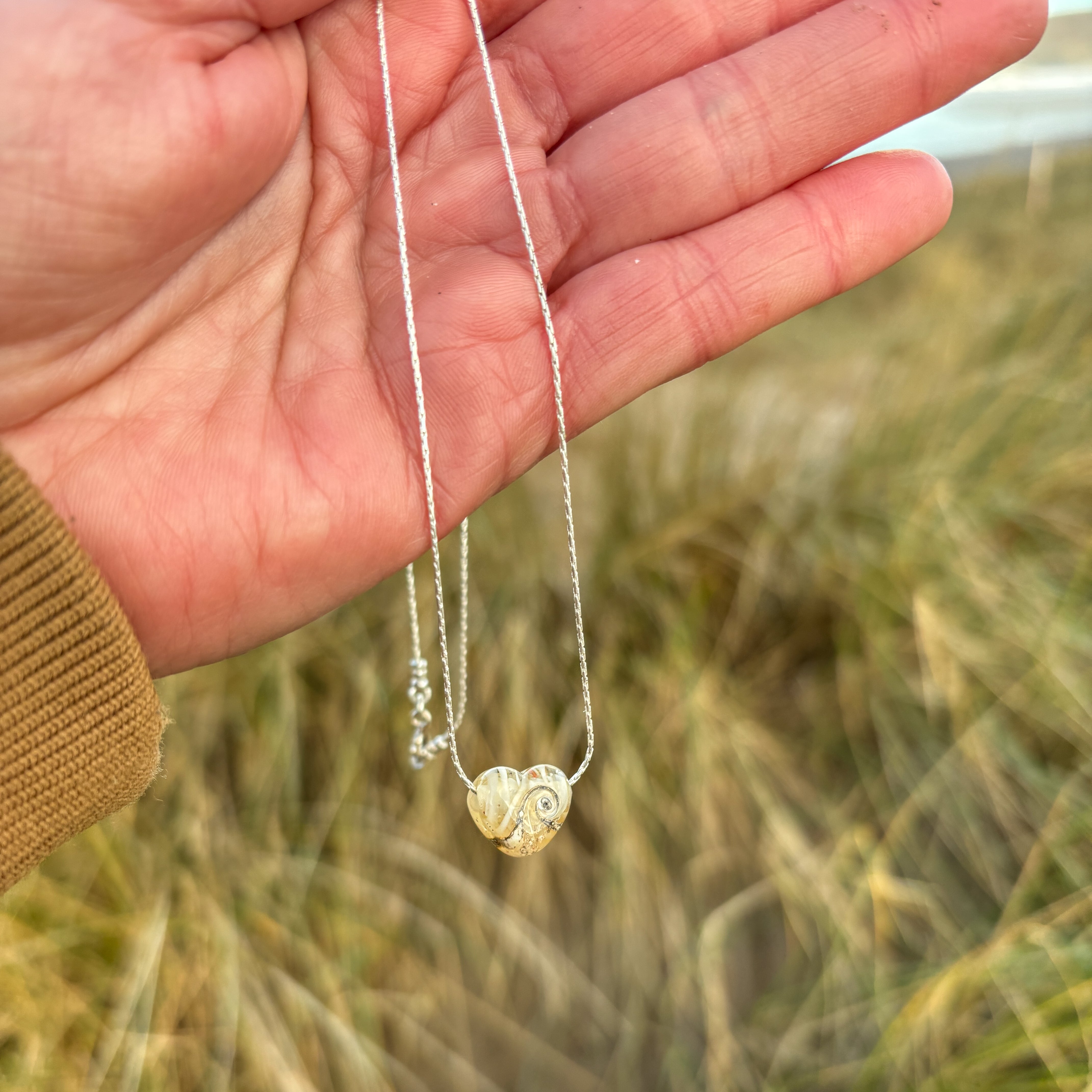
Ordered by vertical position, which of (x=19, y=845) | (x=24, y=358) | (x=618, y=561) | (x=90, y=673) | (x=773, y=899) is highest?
(x=24, y=358)

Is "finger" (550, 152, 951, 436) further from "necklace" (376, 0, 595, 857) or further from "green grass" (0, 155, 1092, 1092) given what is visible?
"green grass" (0, 155, 1092, 1092)

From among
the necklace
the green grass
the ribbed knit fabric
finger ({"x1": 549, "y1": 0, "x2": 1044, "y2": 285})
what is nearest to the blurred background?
the green grass

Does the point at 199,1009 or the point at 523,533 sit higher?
the point at 523,533

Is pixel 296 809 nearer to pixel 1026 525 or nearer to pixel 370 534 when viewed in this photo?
pixel 370 534

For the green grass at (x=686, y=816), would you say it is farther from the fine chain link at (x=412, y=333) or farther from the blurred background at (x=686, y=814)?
the fine chain link at (x=412, y=333)

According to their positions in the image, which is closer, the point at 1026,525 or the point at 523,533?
the point at 1026,525

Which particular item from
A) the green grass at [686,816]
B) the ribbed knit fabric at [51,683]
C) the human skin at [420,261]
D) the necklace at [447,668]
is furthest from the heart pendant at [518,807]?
the green grass at [686,816]

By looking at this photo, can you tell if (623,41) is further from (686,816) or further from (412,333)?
(686,816)

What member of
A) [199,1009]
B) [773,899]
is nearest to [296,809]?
[199,1009]
